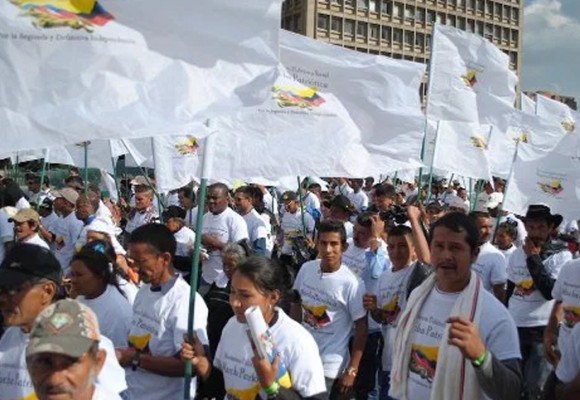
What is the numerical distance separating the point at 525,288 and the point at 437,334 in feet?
10.7

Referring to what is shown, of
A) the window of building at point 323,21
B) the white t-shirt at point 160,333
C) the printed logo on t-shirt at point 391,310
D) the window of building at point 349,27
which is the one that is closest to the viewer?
the white t-shirt at point 160,333

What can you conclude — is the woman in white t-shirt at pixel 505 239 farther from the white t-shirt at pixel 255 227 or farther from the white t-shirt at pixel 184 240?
the white t-shirt at pixel 184 240

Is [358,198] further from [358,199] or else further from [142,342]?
[142,342]

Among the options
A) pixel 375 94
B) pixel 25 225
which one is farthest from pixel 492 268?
pixel 25 225

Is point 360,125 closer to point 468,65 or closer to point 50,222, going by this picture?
point 468,65

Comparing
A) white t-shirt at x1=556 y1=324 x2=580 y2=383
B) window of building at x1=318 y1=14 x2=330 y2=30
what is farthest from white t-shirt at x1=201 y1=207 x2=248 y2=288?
window of building at x1=318 y1=14 x2=330 y2=30

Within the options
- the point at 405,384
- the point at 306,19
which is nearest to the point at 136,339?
the point at 405,384

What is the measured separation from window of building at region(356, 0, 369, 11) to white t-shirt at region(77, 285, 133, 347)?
85.3m

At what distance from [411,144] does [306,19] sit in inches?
3010

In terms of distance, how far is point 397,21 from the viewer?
90000 millimetres

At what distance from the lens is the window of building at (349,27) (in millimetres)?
84637

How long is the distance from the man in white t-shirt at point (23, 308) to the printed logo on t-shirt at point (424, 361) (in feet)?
4.49

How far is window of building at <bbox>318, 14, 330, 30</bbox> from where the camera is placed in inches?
3231

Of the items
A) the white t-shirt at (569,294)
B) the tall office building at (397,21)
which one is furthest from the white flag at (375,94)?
the tall office building at (397,21)
